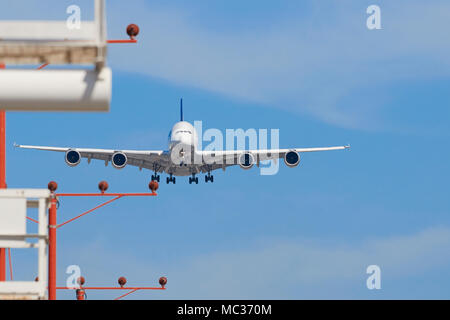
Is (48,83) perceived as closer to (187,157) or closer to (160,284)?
(160,284)

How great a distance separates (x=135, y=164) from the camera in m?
94.7

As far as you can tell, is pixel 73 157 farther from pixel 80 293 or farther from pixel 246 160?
pixel 80 293

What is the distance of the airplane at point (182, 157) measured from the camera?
86.7m

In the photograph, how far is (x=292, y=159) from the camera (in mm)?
90625

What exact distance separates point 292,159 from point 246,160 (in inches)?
226

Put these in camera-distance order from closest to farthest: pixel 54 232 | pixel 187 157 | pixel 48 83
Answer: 1. pixel 48 83
2. pixel 54 232
3. pixel 187 157

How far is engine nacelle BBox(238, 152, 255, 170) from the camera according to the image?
8794cm

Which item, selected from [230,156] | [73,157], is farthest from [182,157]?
[73,157]

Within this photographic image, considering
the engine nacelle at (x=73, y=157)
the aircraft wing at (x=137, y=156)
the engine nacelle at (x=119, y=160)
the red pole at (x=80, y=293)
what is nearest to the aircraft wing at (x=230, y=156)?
the aircraft wing at (x=137, y=156)

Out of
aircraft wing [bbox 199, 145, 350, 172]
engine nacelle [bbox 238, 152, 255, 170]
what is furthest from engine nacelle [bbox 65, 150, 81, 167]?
engine nacelle [bbox 238, 152, 255, 170]

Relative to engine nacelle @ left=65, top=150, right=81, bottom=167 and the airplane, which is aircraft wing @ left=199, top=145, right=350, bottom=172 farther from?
engine nacelle @ left=65, top=150, right=81, bottom=167
